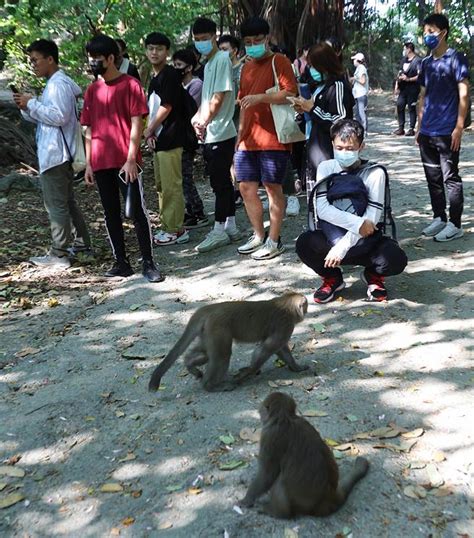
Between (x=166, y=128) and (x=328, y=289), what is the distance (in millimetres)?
2533

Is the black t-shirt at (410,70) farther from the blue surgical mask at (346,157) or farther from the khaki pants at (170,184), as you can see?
the blue surgical mask at (346,157)

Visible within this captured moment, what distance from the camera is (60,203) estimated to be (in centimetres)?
596

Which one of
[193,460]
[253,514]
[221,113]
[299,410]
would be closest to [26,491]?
[193,460]

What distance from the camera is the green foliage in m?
8.75

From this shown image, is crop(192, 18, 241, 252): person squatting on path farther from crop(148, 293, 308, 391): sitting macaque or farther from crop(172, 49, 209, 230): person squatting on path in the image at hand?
crop(148, 293, 308, 391): sitting macaque

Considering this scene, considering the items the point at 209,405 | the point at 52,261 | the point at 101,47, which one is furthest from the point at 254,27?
the point at 209,405

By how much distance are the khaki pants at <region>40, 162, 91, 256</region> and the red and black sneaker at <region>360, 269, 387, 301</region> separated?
3.04 m

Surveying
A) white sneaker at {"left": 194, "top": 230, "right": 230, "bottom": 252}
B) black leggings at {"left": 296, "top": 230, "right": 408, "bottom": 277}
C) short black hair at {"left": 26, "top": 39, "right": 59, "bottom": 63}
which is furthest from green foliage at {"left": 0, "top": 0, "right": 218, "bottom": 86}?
black leggings at {"left": 296, "top": 230, "right": 408, "bottom": 277}

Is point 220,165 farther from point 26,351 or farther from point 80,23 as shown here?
point 80,23

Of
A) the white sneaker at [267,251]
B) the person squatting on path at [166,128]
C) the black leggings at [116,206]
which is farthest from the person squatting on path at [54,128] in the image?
the white sneaker at [267,251]

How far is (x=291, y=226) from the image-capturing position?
23.7 ft

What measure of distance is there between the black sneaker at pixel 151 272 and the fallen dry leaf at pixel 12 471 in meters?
2.74

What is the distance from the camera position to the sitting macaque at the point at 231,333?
3.54 m

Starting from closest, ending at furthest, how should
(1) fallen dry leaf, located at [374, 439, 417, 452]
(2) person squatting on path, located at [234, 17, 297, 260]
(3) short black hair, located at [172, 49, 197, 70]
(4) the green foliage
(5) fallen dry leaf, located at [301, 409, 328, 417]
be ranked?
(1) fallen dry leaf, located at [374, 439, 417, 452], (5) fallen dry leaf, located at [301, 409, 328, 417], (2) person squatting on path, located at [234, 17, 297, 260], (3) short black hair, located at [172, 49, 197, 70], (4) the green foliage
